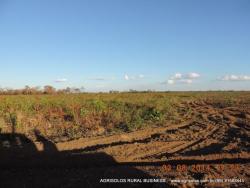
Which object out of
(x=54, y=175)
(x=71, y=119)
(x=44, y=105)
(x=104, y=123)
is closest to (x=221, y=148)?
(x=54, y=175)

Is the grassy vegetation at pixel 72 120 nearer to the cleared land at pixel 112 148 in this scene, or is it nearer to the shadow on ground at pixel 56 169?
the cleared land at pixel 112 148

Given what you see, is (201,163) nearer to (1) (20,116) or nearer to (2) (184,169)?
(2) (184,169)

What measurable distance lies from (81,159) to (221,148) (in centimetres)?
415

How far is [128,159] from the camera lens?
9.00 meters

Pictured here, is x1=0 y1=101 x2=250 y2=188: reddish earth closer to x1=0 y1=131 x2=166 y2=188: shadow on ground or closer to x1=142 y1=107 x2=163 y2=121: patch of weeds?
x1=0 y1=131 x2=166 y2=188: shadow on ground

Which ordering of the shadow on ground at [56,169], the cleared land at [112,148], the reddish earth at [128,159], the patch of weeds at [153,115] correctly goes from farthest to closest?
the patch of weeds at [153,115] → the cleared land at [112,148] → the reddish earth at [128,159] → the shadow on ground at [56,169]

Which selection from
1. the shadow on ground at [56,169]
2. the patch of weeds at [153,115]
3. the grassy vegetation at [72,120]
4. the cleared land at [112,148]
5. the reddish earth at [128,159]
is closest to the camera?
the shadow on ground at [56,169]

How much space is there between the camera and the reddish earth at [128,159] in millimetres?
7082

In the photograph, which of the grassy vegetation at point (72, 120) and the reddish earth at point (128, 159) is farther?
the grassy vegetation at point (72, 120)

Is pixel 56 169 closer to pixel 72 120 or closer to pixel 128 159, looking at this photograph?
pixel 128 159

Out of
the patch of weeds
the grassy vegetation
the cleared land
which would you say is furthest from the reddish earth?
the patch of weeds

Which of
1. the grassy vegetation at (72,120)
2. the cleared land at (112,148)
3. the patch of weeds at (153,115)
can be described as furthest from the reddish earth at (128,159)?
the patch of weeds at (153,115)

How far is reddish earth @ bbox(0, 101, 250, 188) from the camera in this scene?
23.2 ft

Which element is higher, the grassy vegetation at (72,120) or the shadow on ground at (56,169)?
the grassy vegetation at (72,120)
